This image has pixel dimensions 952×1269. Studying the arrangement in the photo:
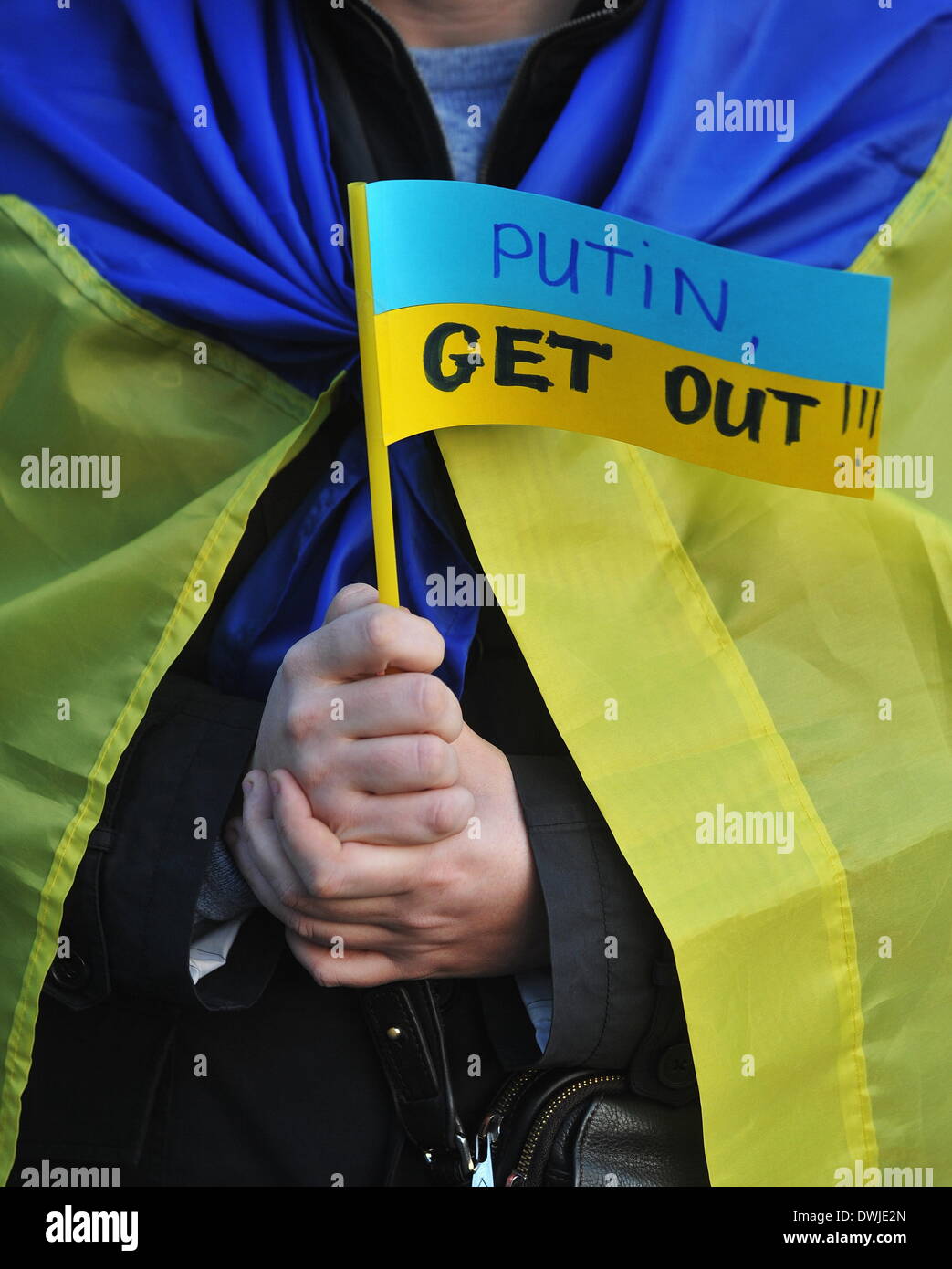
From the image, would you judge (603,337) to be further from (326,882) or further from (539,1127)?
(539,1127)

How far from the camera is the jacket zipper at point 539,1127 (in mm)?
1080

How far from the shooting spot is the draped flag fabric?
1.07 metres

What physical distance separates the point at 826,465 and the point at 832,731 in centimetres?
21

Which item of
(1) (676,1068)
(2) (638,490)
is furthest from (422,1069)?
(2) (638,490)

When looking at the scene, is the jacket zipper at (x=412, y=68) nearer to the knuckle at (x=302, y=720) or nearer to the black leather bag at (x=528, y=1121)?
the knuckle at (x=302, y=720)

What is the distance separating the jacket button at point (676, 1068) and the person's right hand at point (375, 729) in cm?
26

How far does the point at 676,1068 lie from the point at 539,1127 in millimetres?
115

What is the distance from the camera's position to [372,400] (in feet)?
3.18

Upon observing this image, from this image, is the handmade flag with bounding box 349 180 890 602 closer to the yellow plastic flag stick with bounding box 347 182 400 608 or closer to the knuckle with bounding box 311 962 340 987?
the yellow plastic flag stick with bounding box 347 182 400 608

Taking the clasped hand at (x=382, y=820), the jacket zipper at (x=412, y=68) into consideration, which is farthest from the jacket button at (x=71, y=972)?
the jacket zipper at (x=412, y=68)

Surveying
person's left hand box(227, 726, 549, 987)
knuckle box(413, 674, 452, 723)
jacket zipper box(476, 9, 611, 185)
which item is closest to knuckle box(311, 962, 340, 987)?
person's left hand box(227, 726, 549, 987)

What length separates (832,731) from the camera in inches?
43.9

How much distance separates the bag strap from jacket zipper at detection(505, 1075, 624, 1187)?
0.15ft

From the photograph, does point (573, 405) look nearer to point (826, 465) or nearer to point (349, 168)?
point (826, 465)
